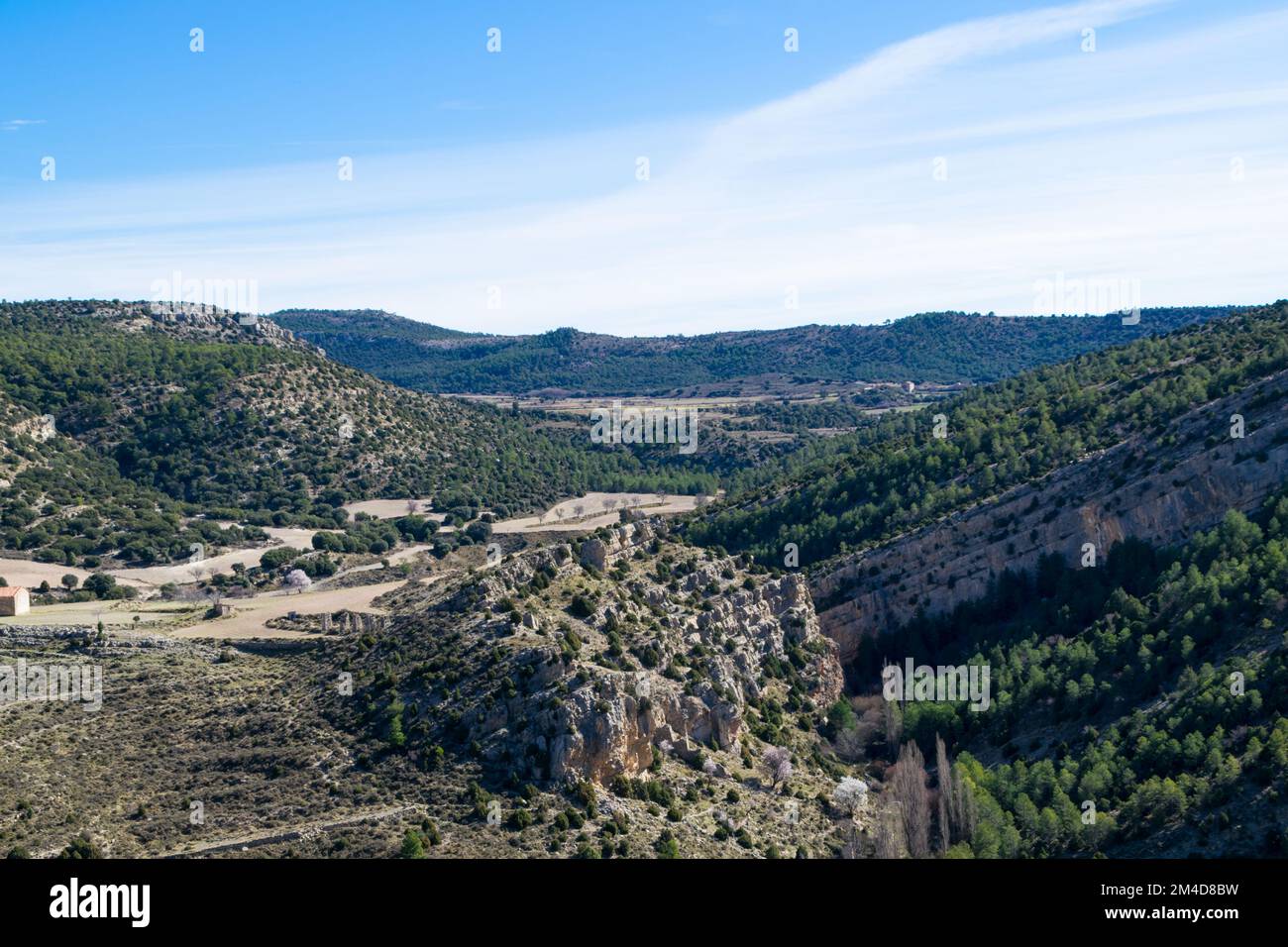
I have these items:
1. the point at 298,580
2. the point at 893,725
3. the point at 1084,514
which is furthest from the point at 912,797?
the point at 298,580

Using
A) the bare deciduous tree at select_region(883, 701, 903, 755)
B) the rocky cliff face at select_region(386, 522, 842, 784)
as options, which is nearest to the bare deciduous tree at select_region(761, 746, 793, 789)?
the rocky cliff face at select_region(386, 522, 842, 784)

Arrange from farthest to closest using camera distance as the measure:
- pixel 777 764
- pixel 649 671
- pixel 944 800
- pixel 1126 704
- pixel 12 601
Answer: pixel 12 601
pixel 1126 704
pixel 777 764
pixel 649 671
pixel 944 800

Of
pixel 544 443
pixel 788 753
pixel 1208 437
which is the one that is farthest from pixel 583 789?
pixel 544 443

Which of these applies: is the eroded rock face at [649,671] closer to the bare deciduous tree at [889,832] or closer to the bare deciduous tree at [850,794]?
the bare deciduous tree at [850,794]

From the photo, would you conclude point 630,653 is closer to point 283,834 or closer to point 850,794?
point 850,794

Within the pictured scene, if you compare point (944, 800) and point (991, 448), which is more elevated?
point (991, 448)

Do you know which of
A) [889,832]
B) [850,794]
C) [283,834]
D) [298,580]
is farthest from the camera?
[298,580]
